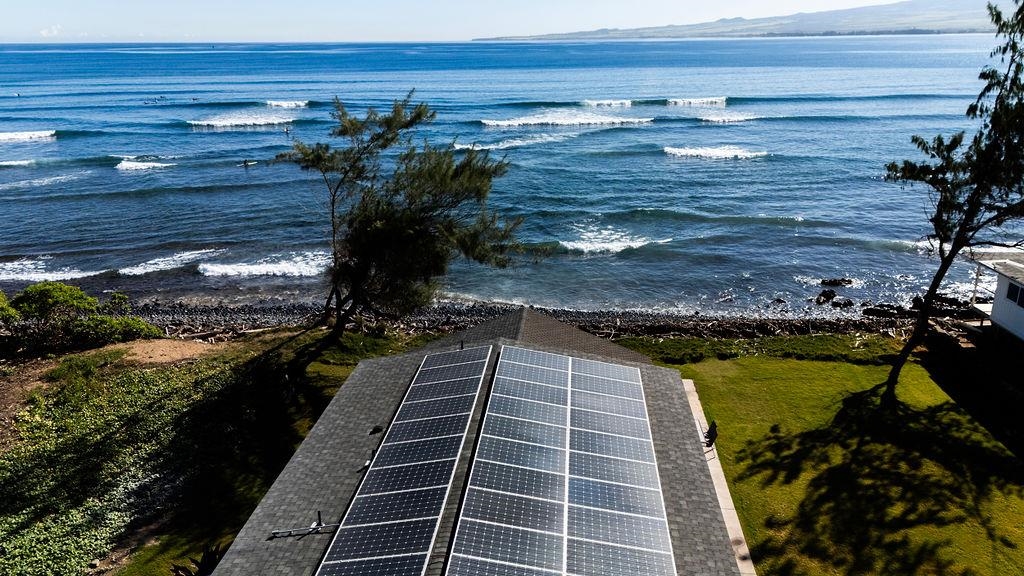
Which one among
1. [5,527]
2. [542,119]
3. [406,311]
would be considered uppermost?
[542,119]

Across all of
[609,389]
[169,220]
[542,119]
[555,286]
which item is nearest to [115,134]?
[169,220]

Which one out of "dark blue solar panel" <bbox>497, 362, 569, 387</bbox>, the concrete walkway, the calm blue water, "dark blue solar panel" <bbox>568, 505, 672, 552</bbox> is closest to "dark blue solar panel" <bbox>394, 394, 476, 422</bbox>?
"dark blue solar panel" <bbox>497, 362, 569, 387</bbox>

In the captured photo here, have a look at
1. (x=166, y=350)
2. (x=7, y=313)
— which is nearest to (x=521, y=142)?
(x=166, y=350)

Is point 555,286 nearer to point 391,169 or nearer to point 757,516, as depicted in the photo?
point 757,516

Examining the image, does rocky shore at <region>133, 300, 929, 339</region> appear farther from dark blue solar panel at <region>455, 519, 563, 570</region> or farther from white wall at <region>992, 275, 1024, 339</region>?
dark blue solar panel at <region>455, 519, 563, 570</region>

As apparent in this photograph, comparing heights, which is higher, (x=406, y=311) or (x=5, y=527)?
(x=406, y=311)

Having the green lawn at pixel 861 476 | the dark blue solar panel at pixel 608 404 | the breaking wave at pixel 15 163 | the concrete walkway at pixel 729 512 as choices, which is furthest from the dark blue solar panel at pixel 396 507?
the breaking wave at pixel 15 163

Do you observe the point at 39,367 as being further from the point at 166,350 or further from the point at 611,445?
the point at 611,445
